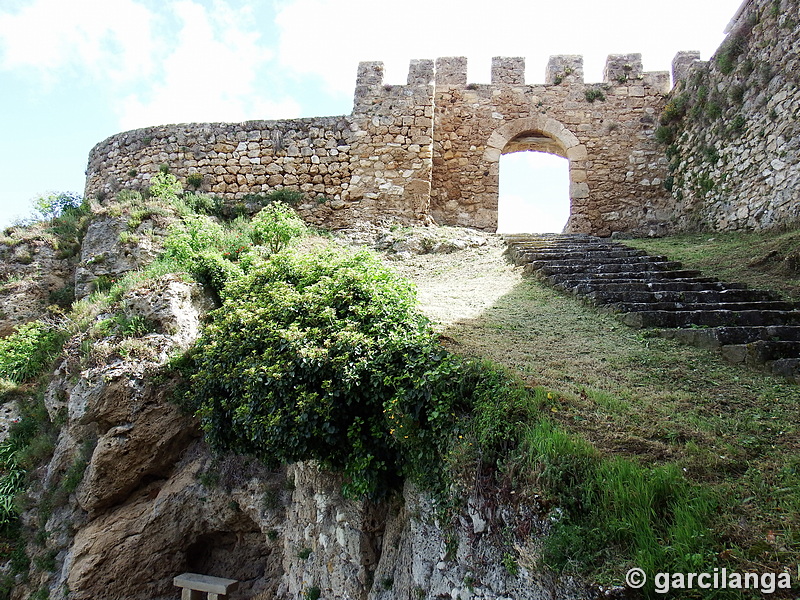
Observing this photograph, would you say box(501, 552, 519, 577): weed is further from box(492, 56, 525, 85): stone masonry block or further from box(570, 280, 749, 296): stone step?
box(492, 56, 525, 85): stone masonry block

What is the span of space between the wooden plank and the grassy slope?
156 inches

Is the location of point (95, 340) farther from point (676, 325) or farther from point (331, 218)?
point (676, 325)

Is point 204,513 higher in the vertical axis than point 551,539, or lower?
lower

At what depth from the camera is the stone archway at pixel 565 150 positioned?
12.7 metres

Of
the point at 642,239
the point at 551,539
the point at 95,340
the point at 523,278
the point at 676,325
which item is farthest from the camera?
the point at 642,239

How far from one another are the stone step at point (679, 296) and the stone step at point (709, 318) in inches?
24.3

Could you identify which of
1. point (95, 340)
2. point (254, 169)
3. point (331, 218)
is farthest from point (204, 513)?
point (254, 169)

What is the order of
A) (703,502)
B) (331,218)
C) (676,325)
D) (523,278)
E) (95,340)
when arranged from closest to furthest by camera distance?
1. (703,502)
2. (676,325)
3. (95,340)
4. (523,278)
5. (331,218)

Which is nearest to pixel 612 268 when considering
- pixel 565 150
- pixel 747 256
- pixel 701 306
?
pixel 747 256

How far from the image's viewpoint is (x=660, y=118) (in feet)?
40.8

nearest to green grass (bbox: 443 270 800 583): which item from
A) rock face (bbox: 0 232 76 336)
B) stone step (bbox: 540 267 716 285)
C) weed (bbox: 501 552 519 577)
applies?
weed (bbox: 501 552 519 577)

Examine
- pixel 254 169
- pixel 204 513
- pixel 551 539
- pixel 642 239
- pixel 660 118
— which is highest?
pixel 660 118

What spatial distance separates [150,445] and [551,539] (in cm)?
571

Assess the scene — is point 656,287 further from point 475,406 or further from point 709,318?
point 475,406
